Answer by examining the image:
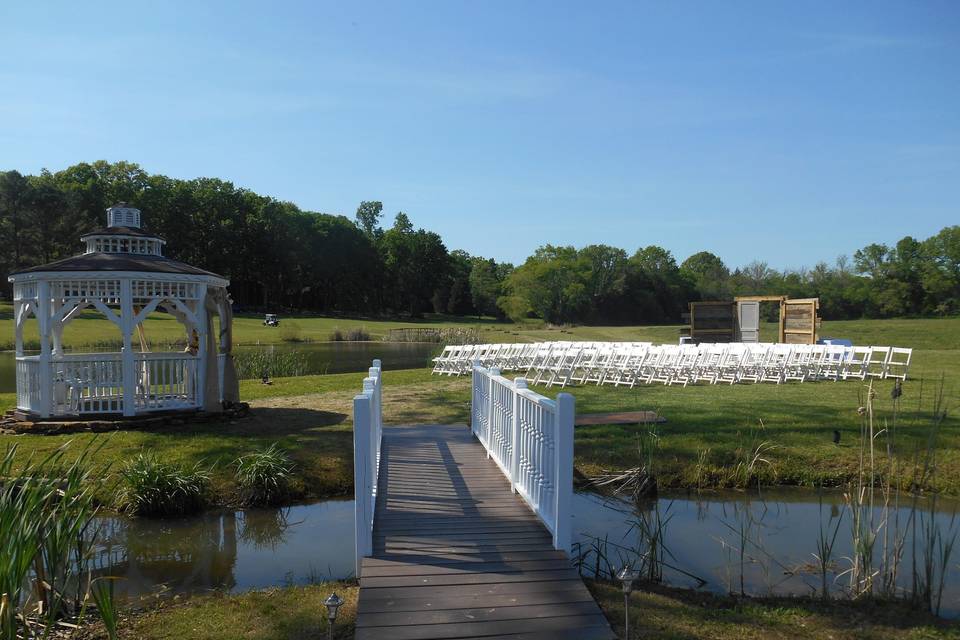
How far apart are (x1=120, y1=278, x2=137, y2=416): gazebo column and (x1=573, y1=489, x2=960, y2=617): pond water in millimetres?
7836

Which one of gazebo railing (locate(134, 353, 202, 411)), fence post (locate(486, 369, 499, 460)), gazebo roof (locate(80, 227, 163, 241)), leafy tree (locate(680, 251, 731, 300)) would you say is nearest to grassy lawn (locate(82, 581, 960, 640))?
fence post (locate(486, 369, 499, 460))

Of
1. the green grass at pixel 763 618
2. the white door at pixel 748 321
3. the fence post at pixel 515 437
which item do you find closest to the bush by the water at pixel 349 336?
the white door at pixel 748 321

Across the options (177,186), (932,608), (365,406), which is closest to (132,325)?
(365,406)

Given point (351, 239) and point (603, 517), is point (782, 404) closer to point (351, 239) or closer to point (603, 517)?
point (603, 517)

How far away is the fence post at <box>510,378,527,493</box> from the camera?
6.50 metres

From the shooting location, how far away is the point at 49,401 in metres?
11.2

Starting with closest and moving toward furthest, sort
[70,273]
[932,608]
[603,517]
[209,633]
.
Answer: [209,633], [932,608], [603,517], [70,273]

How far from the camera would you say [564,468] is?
4988 mm

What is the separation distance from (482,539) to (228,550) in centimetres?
308

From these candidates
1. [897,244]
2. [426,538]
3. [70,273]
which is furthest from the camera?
[897,244]

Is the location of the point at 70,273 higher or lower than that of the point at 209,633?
higher

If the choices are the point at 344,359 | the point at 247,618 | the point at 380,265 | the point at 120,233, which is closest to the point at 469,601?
the point at 247,618

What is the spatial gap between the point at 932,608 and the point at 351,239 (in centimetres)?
8103

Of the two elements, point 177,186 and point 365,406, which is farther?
point 177,186
